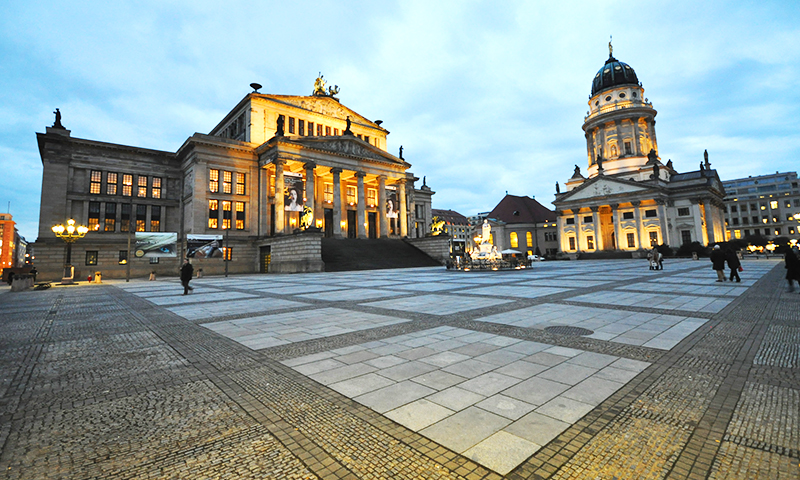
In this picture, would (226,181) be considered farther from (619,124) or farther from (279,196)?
(619,124)

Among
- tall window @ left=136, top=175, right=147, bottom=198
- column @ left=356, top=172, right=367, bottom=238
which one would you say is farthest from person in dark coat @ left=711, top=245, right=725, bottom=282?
tall window @ left=136, top=175, right=147, bottom=198

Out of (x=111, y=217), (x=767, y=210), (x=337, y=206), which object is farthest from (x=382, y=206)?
(x=767, y=210)

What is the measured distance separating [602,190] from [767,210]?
6136cm

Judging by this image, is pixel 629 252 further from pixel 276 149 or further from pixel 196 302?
pixel 196 302

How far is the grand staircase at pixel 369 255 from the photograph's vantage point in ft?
117

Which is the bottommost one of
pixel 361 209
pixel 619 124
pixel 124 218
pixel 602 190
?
pixel 124 218

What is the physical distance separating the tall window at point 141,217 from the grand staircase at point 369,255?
70.9 ft

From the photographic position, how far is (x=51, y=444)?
312 centimetres

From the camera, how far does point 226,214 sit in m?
42.5

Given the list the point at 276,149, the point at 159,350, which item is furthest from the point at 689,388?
the point at 276,149

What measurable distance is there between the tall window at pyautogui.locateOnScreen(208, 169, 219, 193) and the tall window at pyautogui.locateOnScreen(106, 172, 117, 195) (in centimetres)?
1071

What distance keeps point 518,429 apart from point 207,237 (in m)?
42.1

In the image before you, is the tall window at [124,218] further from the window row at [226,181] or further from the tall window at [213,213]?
the window row at [226,181]

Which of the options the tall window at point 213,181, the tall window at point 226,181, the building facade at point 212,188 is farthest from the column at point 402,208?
the tall window at point 213,181
